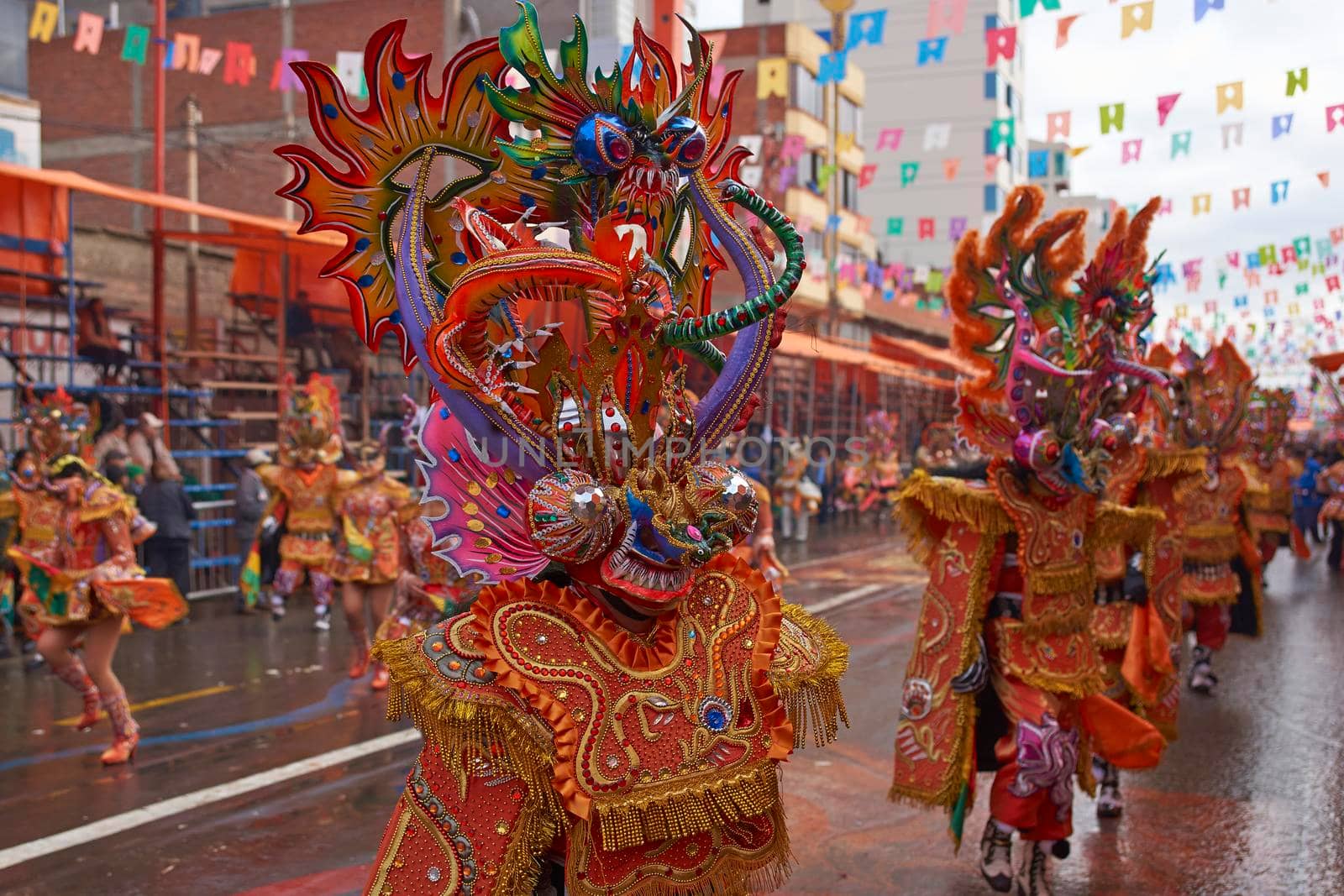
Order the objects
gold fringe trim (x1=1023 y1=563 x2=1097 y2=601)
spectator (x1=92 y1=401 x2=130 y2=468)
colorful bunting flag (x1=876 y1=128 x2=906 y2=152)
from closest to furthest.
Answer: gold fringe trim (x1=1023 y1=563 x2=1097 y2=601)
spectator (x1=92 y1=401 x2=130 y2=468)
colorful bunting flag (x1=876 y1=128 x2=906 y2=152)

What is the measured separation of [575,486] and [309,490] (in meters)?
10.7

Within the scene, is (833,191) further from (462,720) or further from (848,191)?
(462,720)

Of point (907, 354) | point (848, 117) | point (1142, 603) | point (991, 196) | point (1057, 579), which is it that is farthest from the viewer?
point (991, 196)

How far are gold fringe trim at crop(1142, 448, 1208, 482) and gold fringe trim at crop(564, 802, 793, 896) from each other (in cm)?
595

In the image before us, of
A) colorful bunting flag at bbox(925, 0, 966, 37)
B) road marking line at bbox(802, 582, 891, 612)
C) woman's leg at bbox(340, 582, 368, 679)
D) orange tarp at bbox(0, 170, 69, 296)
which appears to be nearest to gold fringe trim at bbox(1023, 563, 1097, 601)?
woman's leg at bbox(340, 582, 368, 679)

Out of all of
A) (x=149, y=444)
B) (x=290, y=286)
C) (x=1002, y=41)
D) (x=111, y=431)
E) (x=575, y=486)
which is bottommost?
(x=149, y=444)

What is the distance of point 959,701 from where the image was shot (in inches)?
219

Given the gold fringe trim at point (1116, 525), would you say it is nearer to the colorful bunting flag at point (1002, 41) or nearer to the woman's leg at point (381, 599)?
the woman's leg at point (381, 599)

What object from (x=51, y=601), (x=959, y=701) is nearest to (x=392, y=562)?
(x=51, y=601)

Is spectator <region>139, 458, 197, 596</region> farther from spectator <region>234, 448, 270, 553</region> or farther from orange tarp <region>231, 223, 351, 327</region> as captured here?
orange tarp <region>231, 223, 351, 327</region>

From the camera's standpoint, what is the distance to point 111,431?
45.2 ft

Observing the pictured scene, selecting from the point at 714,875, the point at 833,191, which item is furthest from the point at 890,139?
the point at 714,875

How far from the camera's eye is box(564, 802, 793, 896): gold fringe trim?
8.93ft

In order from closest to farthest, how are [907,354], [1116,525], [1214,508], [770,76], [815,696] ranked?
[815,696], [1116,525], [1214,508], [770,76], [907,354]
